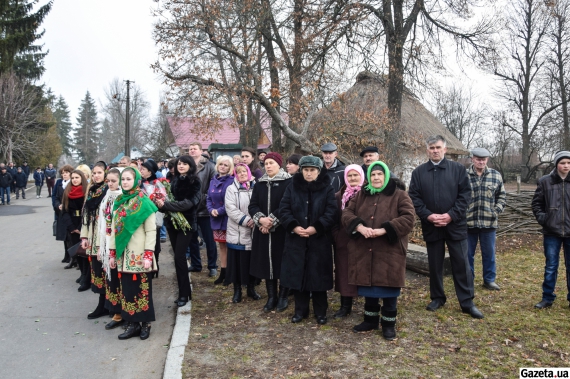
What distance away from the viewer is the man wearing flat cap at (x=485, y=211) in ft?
20.3

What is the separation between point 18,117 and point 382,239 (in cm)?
3384

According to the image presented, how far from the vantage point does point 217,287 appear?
22.0 feet

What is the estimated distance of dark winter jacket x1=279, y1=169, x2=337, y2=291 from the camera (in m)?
4.96

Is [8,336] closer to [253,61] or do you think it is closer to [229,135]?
[253,61]

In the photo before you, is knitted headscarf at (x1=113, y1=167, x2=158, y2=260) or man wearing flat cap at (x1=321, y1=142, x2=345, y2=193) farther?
man wearing flat cap at (x1=321, y1=142, x2=345, y2=193)

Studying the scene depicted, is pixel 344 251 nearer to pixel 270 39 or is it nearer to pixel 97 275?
pixel 97 275

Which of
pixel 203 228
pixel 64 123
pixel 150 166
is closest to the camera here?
pixel 150 166


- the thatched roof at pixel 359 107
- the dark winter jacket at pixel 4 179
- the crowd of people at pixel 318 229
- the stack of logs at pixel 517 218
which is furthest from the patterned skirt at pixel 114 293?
the dark winter jacket at pixel 4 179

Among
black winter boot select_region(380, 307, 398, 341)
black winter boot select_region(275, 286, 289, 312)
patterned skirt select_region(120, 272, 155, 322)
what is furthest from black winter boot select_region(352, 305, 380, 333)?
patterned skirt select_region(120, 272, 155, 322)

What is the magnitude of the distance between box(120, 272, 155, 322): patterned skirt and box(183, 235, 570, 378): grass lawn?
567 mm

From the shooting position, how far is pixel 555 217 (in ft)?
17.5

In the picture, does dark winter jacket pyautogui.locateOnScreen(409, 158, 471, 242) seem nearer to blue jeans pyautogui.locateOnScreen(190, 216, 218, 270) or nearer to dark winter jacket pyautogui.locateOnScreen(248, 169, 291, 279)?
dark winter jacket pyautogui.locateOnScreen(248, 169, 291, 279)

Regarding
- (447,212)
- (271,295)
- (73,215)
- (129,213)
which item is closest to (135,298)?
(129,213)

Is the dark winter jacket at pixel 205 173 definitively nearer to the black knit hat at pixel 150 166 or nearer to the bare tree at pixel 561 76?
the black knit hat at pixel 150 166
